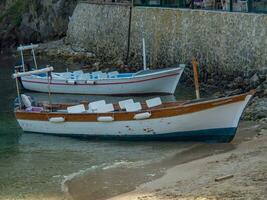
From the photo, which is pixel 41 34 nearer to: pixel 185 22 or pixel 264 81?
pixel 185 22

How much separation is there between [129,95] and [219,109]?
12.8 m

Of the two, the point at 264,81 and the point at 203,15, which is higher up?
the point at 203,15

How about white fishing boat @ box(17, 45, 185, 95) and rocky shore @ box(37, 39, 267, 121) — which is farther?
white fishing boat @ box(17, 45, 185, 95)

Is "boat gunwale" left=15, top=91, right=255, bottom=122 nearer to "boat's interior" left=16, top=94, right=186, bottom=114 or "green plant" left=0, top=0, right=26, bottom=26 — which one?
"boat's interior" left=16, top=94, right=186, bottom=114

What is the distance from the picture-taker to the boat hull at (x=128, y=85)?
29.1 meters

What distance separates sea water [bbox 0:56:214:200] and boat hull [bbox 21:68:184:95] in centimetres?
808

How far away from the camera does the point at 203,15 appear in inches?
1187

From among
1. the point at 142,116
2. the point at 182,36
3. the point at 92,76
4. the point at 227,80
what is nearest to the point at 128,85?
the point at 92,76

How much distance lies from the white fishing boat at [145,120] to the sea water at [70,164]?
0.28 metres

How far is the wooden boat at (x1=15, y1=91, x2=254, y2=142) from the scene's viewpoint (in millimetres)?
17906

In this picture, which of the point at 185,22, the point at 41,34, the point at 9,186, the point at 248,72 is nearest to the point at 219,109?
the point at 9,186

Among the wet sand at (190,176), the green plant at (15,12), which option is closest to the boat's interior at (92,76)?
the wet sand at (190,176)

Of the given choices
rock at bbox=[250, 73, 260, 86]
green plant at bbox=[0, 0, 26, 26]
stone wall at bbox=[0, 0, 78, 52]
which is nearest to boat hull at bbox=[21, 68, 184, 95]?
rock at bbox=[250, 73, 260, 86]

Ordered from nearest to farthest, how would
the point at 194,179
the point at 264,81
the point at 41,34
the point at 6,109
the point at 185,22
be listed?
the point at 194,179 → the point at 264,81 → the point at 6,109 → the point at 185,22 → the point at 41,34
